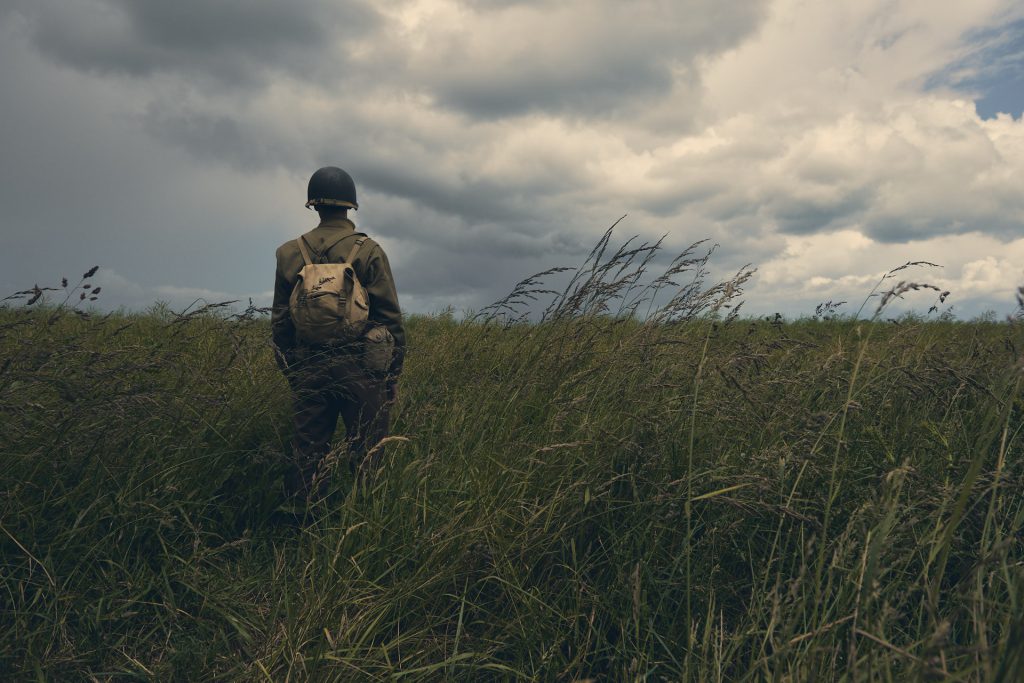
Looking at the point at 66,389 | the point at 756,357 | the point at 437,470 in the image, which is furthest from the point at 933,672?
the point at 66,389

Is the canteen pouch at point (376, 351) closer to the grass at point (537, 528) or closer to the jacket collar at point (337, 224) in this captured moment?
the grass at point (537, 528)

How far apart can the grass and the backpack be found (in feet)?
1.63

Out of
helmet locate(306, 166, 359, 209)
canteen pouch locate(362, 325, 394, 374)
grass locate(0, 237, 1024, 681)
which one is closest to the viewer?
grass locate(0, 237, 1024, 681)

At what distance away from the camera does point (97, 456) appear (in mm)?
2652

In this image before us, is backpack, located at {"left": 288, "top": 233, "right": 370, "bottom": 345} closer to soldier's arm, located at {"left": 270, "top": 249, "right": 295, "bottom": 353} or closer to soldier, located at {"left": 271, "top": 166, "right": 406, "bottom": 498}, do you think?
soldier, located at {"left": 271, "top": 166, "right": 406, "bottom": 498}

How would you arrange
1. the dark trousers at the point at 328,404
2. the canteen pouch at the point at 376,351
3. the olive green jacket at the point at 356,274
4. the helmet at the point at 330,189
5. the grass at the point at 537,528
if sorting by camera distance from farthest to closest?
1. the helmet at the point at 330,189
2. the olive green jacket at the point at 356,274
3. the canteen pouch at the point at 376,351
4. the dark trousers at the point at 328,404
5. the grass at the point at 537,528

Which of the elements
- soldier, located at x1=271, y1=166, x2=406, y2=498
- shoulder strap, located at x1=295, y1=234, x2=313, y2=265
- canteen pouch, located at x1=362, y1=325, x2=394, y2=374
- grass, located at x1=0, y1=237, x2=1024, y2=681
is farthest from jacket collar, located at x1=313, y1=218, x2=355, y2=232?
grass, located at x1=0, y1=237, x2=1024, y2=681

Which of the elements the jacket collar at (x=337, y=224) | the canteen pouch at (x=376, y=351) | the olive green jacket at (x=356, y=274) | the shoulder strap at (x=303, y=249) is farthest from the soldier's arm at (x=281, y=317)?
the canteen pouch at (x=376, y=351)

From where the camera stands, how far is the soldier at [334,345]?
3330 mm

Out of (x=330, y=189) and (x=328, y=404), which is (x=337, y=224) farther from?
(x=328, y=404)

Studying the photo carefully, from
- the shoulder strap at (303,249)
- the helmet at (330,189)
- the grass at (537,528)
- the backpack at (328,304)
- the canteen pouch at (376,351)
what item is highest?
the helmet at (330,189)

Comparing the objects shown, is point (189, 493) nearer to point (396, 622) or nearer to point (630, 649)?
point (396, 622)

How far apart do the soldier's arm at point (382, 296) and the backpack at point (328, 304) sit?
0.14m

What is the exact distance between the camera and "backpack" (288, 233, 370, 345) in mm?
3301
